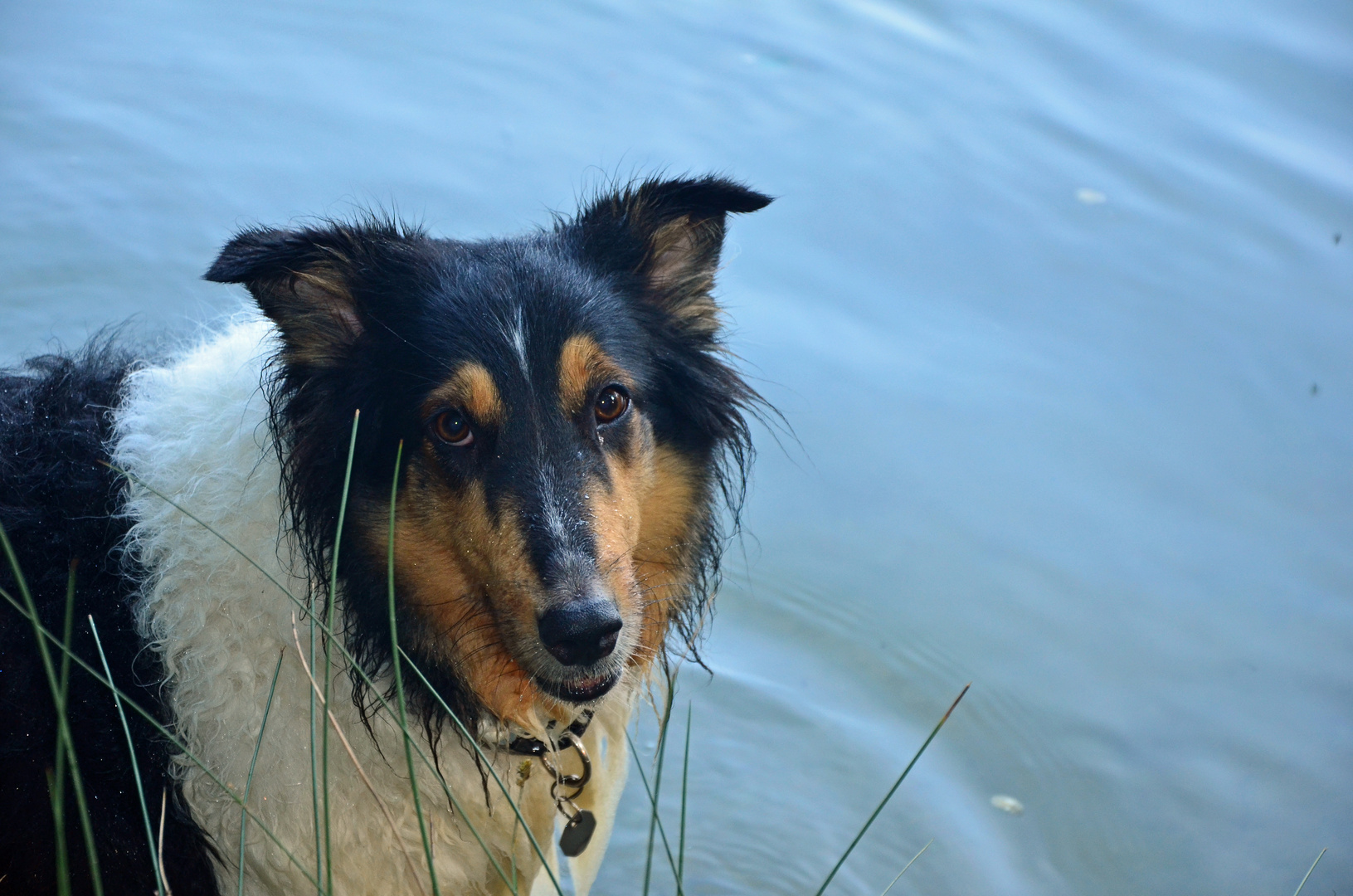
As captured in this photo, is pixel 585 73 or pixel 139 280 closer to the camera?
pixel 139 280

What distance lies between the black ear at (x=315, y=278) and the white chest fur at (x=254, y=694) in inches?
6.6

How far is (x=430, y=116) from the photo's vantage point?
641cm

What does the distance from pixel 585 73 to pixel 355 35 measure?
1398 millimetres

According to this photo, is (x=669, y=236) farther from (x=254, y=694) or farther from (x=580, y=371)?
(x=254, y=694)

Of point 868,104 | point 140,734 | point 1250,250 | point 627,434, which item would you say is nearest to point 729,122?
point 868,104

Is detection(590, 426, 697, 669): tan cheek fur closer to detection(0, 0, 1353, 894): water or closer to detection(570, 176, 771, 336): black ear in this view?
detection(570, 176, 771, 336): black ear

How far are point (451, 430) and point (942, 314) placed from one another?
3578mm

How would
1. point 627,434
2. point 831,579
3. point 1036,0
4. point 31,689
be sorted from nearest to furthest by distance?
point 31,689, point 627,434, point 831,579, point 1036,0

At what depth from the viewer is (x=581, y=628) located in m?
2.31

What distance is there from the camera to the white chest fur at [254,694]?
8.47 ft

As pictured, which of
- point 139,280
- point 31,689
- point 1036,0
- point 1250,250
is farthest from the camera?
point 1036,0

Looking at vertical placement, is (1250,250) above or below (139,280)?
above

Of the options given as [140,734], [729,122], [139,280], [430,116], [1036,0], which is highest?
[1036,0]

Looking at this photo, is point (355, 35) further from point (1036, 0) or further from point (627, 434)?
point (627, 434)
